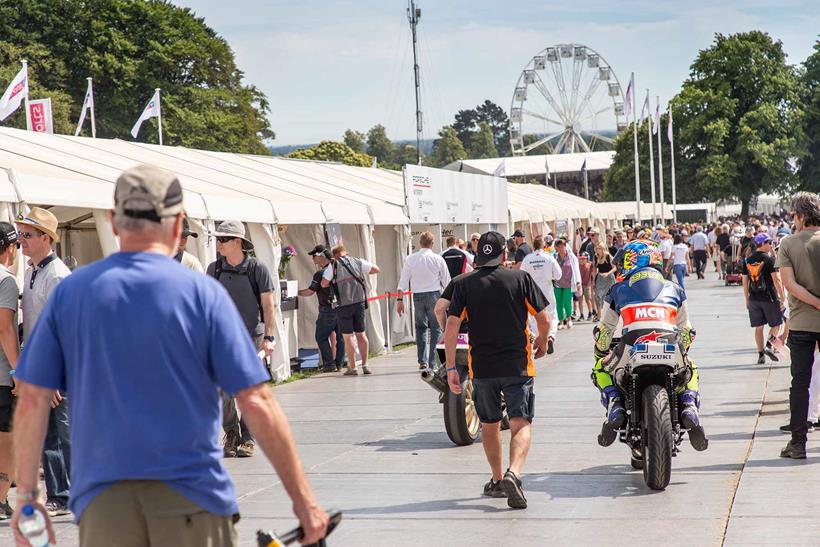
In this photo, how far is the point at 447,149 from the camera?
16862cm

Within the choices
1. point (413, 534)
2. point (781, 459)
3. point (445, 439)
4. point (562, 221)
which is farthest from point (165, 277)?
point (562, 221)

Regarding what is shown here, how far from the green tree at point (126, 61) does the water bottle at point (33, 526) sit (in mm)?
55571

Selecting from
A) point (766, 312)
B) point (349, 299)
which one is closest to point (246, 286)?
point (349, 299)

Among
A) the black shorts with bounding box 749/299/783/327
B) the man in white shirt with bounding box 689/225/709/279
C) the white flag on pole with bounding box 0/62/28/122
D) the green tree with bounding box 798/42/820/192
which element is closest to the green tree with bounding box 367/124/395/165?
the green tree with bounding box 798/42/820/192

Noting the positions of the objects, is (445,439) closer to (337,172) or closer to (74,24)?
(337,172)

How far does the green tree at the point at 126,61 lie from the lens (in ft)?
195

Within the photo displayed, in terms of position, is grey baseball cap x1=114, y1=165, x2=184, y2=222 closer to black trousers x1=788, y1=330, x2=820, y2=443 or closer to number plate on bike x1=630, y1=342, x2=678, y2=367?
number plate on bike x1=630, y1=342, x2=678, y2=367

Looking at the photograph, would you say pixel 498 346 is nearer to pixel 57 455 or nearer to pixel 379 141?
pixel 57 455

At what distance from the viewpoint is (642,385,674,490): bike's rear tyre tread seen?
758 centimetres

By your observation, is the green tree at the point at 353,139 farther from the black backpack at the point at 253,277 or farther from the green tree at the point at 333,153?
the black backpack at the point at 253,277

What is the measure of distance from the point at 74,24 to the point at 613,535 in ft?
193

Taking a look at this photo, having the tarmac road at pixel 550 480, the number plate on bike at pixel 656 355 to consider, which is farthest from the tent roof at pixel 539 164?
the number plate on bike at pixel 656 355

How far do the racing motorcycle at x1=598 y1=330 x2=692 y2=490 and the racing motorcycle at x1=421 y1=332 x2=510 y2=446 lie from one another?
1958 millimetres

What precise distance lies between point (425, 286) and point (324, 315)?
5.04 feet
